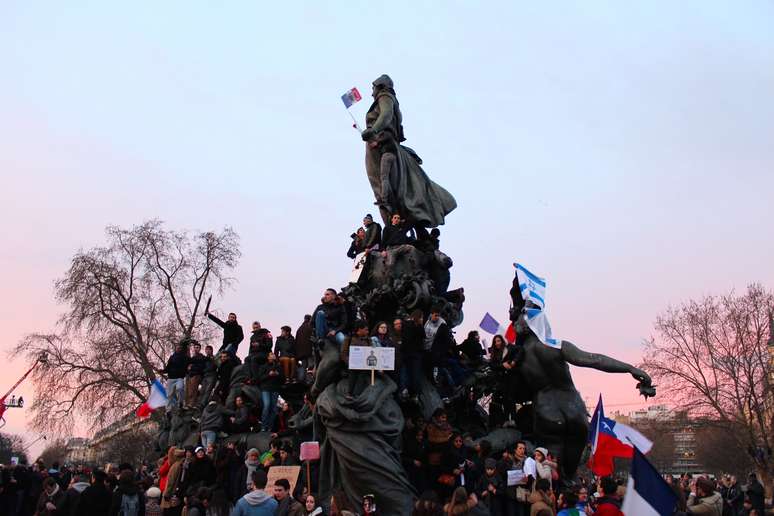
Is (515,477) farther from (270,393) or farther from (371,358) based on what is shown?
(270,393)

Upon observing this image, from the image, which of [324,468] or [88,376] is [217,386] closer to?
[324,468]

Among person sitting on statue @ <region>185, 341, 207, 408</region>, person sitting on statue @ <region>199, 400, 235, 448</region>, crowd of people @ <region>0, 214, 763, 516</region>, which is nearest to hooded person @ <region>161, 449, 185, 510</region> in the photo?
crowd of people @ <region>0, 214, 763, 516</region>

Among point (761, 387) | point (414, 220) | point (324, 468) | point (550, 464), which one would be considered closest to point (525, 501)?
point (550, 464)

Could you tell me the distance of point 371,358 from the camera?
480 inches

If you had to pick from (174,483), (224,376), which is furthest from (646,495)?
(224,376)

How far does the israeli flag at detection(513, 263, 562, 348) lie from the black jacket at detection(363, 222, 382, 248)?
2.99 m

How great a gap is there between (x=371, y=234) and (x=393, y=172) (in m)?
1.30

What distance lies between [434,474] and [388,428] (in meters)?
0.95

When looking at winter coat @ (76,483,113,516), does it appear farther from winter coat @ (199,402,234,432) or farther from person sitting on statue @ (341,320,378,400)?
winter coat @ (199,402,234,432)

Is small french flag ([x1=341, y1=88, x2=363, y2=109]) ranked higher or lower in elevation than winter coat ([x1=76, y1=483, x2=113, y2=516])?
higher

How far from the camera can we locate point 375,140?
16.2m

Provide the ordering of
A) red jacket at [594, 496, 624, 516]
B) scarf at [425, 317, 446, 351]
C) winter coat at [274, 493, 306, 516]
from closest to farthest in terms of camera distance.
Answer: red jacket at [594, 496, 624, 516] → winter coat at [274, 493, 306, 516] → scarf at [425, 317, 446, 351]

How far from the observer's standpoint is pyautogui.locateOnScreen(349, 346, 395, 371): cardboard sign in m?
12.1

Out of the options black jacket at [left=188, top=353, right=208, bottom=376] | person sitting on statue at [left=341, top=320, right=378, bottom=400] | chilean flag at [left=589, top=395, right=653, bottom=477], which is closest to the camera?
person sitting on statue at [left=341, top=320, right=378, bottom=400]
